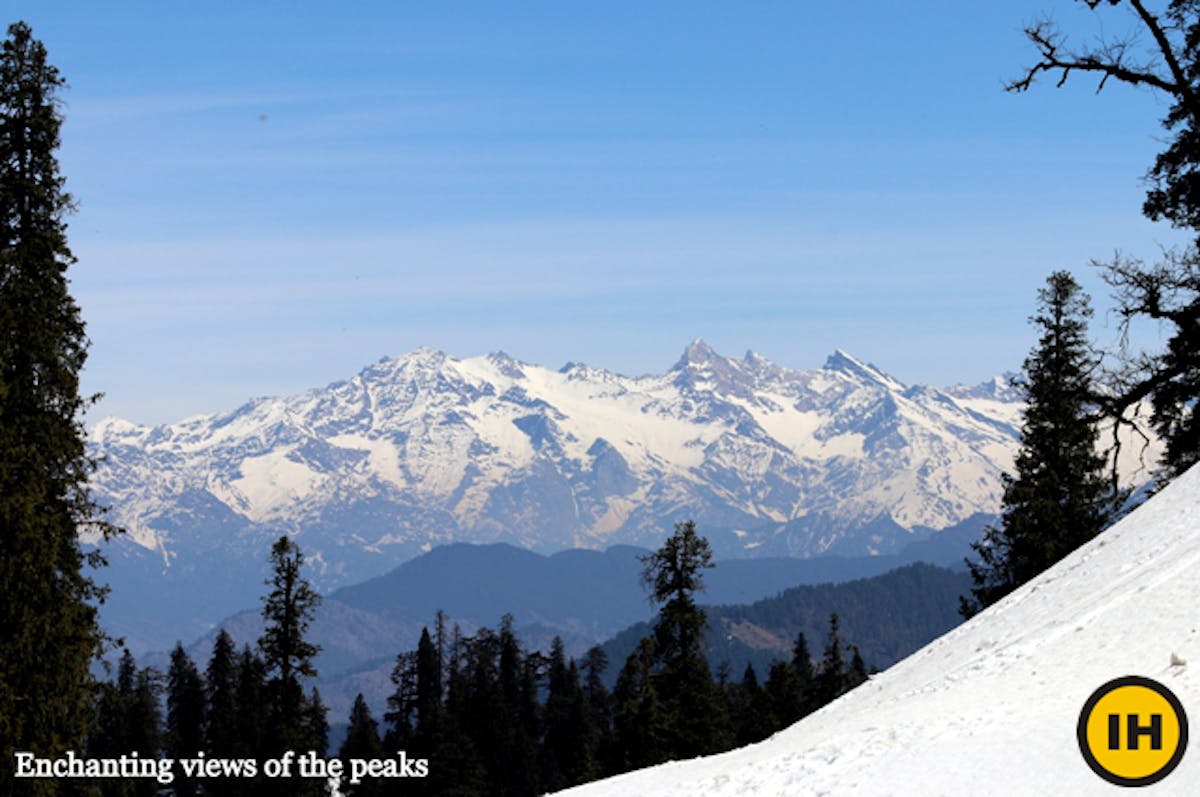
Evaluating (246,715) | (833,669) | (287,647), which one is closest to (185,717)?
(246,715)

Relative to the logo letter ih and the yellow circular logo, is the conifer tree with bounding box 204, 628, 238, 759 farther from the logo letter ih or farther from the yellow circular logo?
the logo letter ih

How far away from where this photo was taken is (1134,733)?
11.9 m

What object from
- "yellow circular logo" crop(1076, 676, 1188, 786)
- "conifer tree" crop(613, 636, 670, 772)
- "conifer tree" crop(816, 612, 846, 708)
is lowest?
"yellow circular logo" crop(1076, 676, 1188, 786)

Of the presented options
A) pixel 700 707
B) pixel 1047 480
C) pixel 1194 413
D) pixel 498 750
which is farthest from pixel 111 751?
pixel 1194 413

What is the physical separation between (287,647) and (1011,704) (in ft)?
113

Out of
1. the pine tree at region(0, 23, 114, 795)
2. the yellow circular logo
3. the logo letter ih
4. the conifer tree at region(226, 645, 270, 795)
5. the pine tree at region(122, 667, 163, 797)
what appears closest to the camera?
the yellow circular logo

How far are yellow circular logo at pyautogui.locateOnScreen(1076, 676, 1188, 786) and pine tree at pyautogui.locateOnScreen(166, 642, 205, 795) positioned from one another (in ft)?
282

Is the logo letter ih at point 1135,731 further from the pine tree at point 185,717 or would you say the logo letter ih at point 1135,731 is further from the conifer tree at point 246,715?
the pine tree at point 185,717

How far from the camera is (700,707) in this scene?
45219 millimetres

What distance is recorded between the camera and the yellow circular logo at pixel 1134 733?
1127 centimetres

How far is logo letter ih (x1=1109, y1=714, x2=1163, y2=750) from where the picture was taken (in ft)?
37.9

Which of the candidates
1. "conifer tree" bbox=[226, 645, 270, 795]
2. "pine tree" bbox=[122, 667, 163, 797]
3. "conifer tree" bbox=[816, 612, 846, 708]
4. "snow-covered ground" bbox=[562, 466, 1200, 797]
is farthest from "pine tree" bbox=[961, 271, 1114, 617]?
"pine tree" bbox=[122, 667, 163, 797]

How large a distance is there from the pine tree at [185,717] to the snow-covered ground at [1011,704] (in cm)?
8073

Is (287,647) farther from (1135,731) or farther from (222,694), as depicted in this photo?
(222,694)
